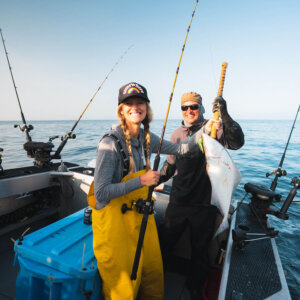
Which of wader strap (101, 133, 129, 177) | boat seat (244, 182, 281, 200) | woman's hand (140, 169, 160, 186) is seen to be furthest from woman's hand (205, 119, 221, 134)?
boat seat (244, 182, 281, 200)

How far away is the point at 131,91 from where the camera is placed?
183 centimetres

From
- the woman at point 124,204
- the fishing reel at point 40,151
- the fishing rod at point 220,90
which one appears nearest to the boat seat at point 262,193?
the fishing rod at point 220,90

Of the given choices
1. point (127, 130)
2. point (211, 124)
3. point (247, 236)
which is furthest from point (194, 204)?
point (127, 130)

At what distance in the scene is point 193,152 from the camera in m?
2.52

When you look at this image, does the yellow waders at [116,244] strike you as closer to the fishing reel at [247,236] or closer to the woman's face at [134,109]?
the woman's face at [134,109]

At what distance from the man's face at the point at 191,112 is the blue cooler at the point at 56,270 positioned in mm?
2140

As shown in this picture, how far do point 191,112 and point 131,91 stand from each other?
50.5 inches

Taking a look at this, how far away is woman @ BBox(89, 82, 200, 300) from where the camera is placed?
1618 mm

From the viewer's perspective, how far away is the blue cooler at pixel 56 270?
5.45 feet

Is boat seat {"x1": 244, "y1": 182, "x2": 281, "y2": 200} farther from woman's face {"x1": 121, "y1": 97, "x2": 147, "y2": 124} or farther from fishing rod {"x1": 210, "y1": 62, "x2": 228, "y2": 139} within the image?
woman's face {"x1": 121, "y1": 97, "x2": 147, "y2": 124}

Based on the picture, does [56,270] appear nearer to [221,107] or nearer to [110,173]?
[110,173]

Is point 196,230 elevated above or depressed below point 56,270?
below

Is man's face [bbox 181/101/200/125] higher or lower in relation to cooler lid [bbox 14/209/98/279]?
higher

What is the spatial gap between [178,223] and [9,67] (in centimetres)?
588
